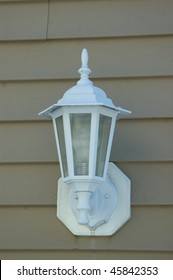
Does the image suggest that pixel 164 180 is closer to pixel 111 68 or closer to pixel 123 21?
pixel 111 68

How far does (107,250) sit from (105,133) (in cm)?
53

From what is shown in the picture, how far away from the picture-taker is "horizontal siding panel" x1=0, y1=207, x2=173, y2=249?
2.52m

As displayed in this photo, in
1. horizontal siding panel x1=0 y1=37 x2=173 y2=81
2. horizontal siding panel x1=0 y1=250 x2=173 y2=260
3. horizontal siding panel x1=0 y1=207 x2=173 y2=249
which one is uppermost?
horizontal siding panel x1=0 y1=37 x2=173 y2=81

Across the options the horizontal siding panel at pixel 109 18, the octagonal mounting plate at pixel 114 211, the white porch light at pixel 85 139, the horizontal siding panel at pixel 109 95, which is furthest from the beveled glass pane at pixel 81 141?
the horizontal siding panel at pixel 109 18

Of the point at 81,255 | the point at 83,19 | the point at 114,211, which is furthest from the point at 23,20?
the point at 81,255

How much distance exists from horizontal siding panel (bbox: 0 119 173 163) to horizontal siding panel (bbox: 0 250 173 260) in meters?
0.40

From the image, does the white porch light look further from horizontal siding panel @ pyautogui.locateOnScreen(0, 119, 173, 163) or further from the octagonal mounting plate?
horizontal siding panel @ pyautogui.locateOnScreen(0, 119, 173, 163)

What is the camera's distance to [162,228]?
8.27ft

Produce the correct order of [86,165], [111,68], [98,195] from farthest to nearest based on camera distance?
[111,68] → [98,195] → [86,165]

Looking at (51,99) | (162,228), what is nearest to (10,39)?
(51,99)

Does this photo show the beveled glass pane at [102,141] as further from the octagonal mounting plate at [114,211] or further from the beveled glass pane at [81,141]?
the octagonal mounting plate at [114,211]

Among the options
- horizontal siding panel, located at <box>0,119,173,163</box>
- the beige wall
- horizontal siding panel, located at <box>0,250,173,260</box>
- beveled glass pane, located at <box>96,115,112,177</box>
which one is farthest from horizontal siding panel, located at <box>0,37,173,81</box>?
horizontal siding panel, located at <box>0,250,173,260</box>

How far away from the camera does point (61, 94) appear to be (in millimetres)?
2697

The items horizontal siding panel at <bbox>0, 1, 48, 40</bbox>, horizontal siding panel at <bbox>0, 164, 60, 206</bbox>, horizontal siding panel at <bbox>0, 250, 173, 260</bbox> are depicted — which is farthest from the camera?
horizontal siding panel at <bbox>0, 1, 48, 40</bbox>
